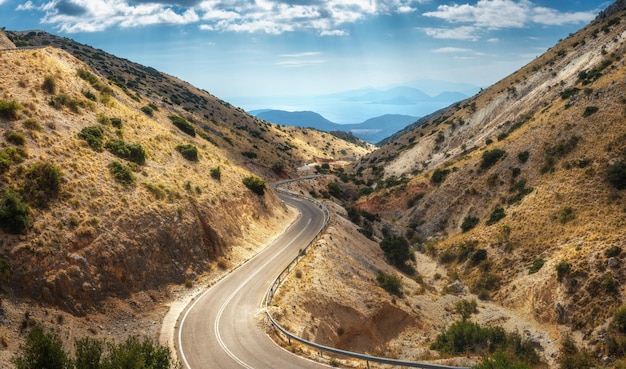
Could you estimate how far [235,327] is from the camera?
84.8 ft

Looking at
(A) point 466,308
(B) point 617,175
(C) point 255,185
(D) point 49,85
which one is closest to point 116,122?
(D) point 49,85

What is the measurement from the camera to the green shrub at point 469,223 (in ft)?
170

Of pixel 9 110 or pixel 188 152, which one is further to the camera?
pixel 188 152

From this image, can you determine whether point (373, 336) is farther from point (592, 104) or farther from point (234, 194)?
point (592, 104)

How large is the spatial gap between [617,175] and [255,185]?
40234 millimetres

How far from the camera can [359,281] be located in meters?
36.6

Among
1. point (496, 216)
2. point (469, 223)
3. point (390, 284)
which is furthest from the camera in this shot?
point (469, 223)

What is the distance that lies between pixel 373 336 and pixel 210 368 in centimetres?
1491

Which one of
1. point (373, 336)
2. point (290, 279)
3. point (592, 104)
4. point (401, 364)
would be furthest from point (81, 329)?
point (592, 104)

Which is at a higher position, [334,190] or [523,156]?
[523,156]

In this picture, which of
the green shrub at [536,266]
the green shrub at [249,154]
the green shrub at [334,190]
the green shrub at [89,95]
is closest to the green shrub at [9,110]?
the green shrub at [89,95]

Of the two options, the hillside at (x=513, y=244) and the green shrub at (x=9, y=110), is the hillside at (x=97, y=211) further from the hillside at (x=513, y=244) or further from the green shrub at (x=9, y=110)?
the hillside at (x=513, y=244)

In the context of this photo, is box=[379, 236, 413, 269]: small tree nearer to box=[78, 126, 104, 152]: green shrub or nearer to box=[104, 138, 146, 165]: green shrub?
box=[104, 138, 146, 165]: green shrub

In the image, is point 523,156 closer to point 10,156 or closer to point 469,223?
point 469,223
